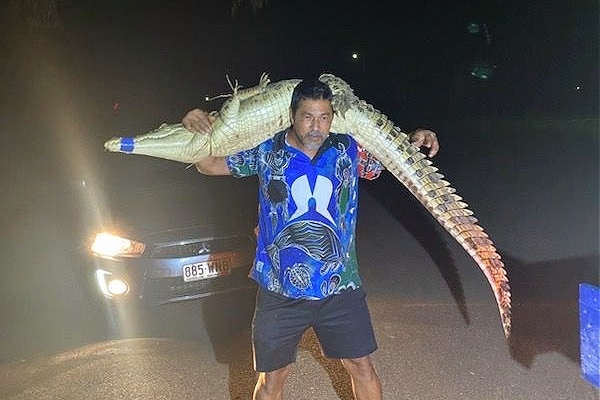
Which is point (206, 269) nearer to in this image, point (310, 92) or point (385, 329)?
point (385, 329)

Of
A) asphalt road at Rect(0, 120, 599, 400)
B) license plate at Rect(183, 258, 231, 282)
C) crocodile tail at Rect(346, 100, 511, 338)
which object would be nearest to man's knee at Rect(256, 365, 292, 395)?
asphalt road at Rect(0, 120, 599, 400)

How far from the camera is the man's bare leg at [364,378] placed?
3160mm

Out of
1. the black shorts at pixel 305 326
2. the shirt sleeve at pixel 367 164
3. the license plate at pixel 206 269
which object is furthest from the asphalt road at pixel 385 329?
the shirt sleeve at pixel 367 164

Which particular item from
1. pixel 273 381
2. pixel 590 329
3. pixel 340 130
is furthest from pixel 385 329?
pixel 590 329

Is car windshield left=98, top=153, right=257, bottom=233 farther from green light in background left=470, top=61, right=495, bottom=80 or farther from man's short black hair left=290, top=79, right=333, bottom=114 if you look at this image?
green light in background left=470, top=61, right=495, bottom=80

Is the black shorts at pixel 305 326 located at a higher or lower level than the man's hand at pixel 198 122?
lower

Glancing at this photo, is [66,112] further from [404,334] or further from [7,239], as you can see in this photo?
[404,334]

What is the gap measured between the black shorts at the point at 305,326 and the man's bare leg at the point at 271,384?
6 cm

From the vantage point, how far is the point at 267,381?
3184 mm

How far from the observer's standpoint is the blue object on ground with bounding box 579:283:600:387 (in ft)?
7.32

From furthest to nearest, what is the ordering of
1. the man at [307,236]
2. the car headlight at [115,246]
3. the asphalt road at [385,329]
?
the car headlight at [115,246] → the asphalt road at [385,329] → the man at [307,236]

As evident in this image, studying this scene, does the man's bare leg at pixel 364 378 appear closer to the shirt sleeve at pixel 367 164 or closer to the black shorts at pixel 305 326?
the black shorts at pixel 305 326

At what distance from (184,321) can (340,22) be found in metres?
A: 37.5

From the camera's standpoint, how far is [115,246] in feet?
16.6
